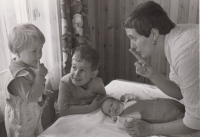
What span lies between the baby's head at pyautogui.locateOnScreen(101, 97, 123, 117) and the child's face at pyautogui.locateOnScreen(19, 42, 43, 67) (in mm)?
502

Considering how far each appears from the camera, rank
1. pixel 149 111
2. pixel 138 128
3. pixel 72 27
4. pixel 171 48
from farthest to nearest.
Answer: pixel 72 27 → pixel 149 111 → pixel 138 128 → pixel 171 48

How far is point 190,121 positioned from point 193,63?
279mm

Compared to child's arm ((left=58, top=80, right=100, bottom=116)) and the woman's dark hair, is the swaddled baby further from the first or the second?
the woman's dark hair

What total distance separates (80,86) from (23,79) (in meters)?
0.41

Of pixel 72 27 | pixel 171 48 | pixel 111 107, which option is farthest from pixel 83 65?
pixel 72 27

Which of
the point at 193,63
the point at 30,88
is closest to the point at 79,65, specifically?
the point at 30,88

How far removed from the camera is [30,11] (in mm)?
1556

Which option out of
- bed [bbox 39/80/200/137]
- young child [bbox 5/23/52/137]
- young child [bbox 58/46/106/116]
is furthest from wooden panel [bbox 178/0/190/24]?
young child [bbox 5/23/52/137]

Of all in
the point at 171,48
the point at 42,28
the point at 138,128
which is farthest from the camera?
the point at 42,28

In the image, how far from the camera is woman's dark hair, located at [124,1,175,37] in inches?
41.7

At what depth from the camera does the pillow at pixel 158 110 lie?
121 centimetres

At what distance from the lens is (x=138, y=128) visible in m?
1.15

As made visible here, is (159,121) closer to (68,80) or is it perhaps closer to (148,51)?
(148,51)

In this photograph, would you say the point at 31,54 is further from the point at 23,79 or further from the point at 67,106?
the point at 67,106
